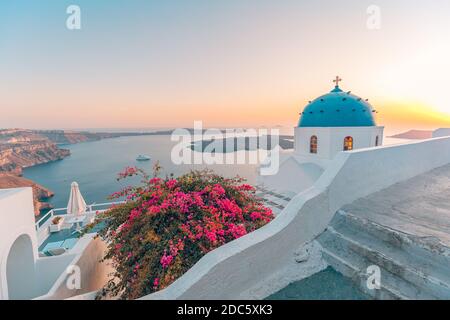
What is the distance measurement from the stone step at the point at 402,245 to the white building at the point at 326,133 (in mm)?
10649

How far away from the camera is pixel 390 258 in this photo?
2324 millimetres

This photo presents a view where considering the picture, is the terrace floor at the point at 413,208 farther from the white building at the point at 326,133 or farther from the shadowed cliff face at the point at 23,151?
the shadowed cliff face at the point at 23,151

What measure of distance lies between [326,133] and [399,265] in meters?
12.3

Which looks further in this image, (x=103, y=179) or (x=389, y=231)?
(x=103, y=179)

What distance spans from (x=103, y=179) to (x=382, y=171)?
59.1 m

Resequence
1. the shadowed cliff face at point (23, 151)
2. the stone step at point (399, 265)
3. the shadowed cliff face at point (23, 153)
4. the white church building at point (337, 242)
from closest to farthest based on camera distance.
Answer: the stone step at point (399, 265), the white church building at point (337, 242), the shadowed cliff face at point (23, 153), the shadowed cliff face at point (23, 151)

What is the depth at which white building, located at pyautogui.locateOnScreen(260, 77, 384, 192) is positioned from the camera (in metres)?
13.2

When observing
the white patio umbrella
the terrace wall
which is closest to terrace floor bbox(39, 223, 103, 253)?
the white patio umbrella

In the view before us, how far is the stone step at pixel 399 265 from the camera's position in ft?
6.51

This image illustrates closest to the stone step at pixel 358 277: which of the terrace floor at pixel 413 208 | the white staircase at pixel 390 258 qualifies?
the white staircase at pixel 390 258

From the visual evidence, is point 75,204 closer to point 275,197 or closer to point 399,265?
point 275,197
